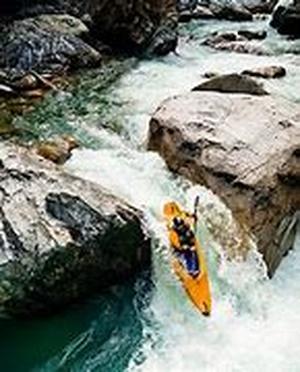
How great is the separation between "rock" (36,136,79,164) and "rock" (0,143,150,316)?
160 centimetres

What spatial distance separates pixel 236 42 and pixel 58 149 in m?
9.58

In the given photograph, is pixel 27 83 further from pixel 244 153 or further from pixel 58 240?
pixel 58 240

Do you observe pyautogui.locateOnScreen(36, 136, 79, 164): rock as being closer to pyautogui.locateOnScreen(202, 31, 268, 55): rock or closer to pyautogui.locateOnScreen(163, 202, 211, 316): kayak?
pyautogui.locateOnScreen(163, 202, 211, 316): kayak

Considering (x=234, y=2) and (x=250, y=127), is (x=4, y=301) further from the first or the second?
(x=234, y=2)

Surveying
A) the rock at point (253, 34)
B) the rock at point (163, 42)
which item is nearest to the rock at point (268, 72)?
the rock at point (163, 42)

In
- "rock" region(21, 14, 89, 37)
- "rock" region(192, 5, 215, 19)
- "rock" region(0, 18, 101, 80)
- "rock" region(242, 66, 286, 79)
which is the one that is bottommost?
"rock" region(192, 5, 215, 19)

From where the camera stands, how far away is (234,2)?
1000 inches

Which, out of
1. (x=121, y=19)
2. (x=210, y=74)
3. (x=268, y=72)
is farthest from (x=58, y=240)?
(x=121, y=19)

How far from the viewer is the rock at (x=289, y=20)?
21359mm

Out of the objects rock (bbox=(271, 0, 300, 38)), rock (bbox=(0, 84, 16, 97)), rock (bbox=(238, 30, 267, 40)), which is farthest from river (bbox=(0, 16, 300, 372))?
rock (bbox=(271, 0, 300, 38))

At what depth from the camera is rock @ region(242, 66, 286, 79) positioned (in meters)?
16.0

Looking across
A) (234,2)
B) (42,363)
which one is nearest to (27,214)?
(42,363)

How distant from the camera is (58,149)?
11234 mm

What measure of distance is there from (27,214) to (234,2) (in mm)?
18427
